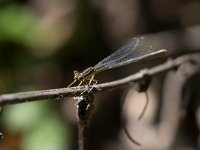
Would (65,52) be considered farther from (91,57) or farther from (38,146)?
(38,146)

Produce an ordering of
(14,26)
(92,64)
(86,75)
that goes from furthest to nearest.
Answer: (92,64) → (14,26) → (86,75)

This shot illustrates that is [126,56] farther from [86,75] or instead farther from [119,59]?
[86,75]

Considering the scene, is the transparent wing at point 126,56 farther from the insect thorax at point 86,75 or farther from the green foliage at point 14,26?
the green foliage at point 14,26

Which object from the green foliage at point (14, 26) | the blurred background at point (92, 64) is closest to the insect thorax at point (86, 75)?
the blurred background at point (92, 64)

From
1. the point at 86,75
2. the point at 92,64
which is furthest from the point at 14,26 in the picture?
the point at 86,75

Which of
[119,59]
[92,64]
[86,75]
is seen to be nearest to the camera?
[86,75]

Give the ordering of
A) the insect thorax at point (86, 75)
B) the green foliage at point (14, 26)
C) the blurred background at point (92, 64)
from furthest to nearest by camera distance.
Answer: the green foliage at point (14, 26), the blurred background at point (92, 64), the insect thorax at point (86, 75)

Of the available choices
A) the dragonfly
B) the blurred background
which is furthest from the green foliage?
the dragonfly

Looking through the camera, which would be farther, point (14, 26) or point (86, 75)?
point (14, 26)
